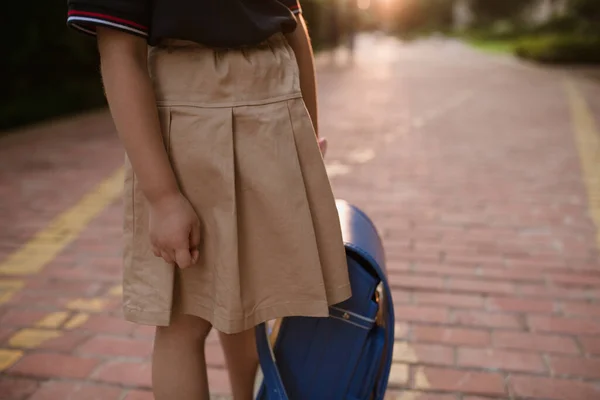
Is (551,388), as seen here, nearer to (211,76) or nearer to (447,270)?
(447,270)

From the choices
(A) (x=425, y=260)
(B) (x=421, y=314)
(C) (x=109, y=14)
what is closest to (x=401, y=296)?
(B) (x=421, y=314)

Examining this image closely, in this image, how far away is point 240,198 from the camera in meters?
1.23

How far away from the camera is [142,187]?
3.81ft

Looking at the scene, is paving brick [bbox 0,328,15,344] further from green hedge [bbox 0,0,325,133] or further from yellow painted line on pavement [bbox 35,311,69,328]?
green hedge [bbox 0,0,325,133]

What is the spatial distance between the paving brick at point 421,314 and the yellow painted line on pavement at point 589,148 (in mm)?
1292

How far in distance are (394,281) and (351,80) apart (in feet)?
32.5

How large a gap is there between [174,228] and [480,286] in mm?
2074

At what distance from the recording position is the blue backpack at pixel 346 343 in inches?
57.0

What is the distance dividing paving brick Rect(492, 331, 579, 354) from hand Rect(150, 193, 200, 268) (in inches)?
63.1

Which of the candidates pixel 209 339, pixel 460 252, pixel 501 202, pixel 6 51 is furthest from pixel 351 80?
pixel 209 339

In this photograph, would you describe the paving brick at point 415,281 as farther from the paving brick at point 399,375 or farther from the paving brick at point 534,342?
the paving brick at point 399,375

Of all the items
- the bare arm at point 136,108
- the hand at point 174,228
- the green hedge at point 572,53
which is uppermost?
the bare arm at point 136,108

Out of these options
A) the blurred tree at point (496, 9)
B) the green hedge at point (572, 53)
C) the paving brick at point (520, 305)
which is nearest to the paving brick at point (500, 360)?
the paving brick at point (520, 305)

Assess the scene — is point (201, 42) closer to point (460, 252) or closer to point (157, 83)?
point (157, 83)
